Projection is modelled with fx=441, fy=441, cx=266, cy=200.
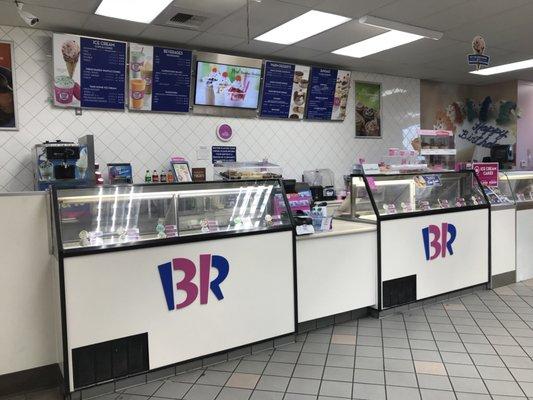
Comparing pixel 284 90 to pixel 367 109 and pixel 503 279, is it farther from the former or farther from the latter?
pixel 503 279

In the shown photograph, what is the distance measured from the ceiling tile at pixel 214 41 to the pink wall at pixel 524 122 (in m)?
6.16

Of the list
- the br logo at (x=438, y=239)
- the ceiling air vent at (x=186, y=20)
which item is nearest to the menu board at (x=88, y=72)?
the ceiling air vent at (x=186, y=20)

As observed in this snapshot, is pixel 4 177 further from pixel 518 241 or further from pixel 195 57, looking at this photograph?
pixel 518 241

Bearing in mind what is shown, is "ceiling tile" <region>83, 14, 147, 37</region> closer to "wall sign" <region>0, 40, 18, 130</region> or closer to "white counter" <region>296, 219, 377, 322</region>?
"wall sign" <region>0, 40, 18, 130</region>

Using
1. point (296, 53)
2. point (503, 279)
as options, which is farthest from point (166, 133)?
point (503, 279)

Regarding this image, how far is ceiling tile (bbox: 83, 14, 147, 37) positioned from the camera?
4.59m

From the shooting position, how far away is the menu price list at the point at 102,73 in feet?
16.3

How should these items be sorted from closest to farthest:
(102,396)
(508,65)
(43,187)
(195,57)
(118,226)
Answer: (102,396) → (118,226) → (43,187) → (195,57) → (508,65)

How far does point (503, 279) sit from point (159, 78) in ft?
15.8

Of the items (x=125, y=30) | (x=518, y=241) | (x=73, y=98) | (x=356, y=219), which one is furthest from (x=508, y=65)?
(x=73, y=98)

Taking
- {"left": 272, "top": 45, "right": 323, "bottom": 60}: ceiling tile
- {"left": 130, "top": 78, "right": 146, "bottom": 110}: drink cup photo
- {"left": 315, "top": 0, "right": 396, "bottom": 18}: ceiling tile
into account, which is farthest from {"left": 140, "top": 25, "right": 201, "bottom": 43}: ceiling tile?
{"left": 315, "top": 0, "right": 396, "bottom": 18}: ceiling tile

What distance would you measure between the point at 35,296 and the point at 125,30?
10.5ft

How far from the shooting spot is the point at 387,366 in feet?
10.7

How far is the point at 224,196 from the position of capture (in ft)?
11.6
